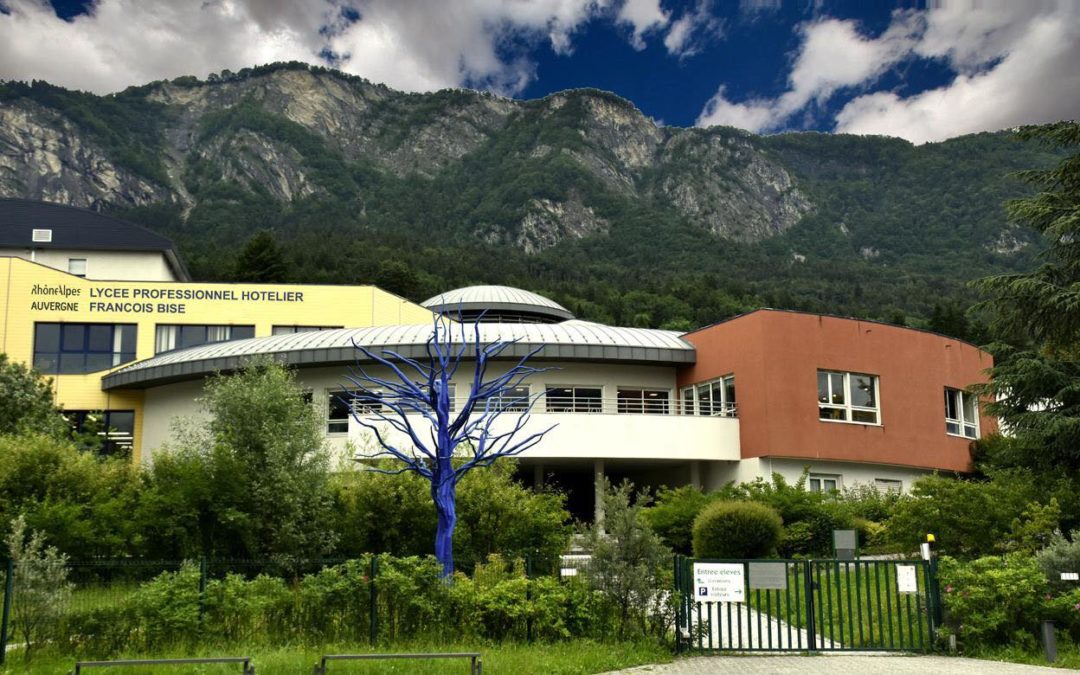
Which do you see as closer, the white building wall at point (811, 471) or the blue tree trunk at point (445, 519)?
the blue tree trunk at point (445, 519)

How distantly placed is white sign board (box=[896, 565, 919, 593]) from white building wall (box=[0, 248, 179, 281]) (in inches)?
1712

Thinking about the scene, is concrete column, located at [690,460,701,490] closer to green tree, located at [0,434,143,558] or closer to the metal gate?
the metal gate

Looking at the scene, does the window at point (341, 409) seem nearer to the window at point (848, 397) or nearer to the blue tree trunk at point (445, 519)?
the window at point (848, 397)

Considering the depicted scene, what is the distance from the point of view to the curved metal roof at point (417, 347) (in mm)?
32469

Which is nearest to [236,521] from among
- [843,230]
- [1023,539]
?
[1023,539]

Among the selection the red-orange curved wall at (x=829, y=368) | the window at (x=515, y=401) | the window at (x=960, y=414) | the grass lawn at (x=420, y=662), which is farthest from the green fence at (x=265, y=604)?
the window at (x=960, y=414)

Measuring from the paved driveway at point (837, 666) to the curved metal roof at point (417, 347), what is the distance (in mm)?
17402

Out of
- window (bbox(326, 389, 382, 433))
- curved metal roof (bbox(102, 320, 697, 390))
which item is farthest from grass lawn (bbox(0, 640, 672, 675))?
window (bbox(326, 389, 382, 433))

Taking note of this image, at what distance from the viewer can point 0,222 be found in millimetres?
52000

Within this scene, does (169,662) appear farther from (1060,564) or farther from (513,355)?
(513,355)

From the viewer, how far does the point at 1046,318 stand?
24172 mm

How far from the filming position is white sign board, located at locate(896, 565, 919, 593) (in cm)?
1491

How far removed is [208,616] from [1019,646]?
37.9 ft

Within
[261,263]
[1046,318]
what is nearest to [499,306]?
[1046,318]
